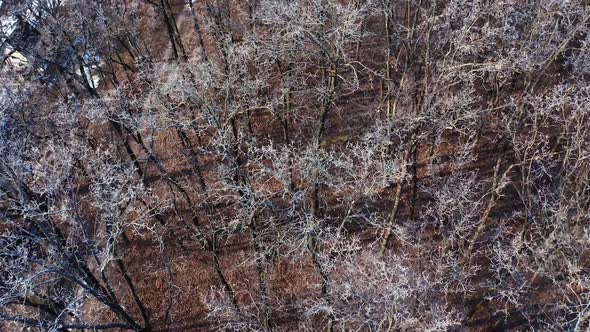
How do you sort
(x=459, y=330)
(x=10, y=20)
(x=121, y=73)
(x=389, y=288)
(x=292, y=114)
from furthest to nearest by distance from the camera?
(x=121, y=73), (x=10, y=20), (x=292, y=114), (x=459, y=330), (x=389, y=288)

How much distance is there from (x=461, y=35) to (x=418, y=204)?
27.8 ft

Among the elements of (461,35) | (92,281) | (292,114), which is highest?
(461,35)

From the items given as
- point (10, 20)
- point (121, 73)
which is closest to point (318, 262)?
point (121, 73)

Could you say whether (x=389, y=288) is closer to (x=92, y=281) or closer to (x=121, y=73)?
(x=92, y=281)

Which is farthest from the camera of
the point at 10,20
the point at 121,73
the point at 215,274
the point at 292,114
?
the point at 121,73

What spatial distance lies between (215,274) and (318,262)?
7969 millimetres

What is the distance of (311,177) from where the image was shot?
15.8 m

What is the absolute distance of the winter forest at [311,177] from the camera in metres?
14.7

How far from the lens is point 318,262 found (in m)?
14.5

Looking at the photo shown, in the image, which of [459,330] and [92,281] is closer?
[92,281]

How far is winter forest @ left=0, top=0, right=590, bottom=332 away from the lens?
14.7 m

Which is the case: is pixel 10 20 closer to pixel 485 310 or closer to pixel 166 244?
pixel 166 244

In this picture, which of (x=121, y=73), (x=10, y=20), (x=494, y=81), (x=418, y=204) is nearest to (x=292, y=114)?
(x=418, y=204)

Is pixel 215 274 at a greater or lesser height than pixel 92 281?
lesser
